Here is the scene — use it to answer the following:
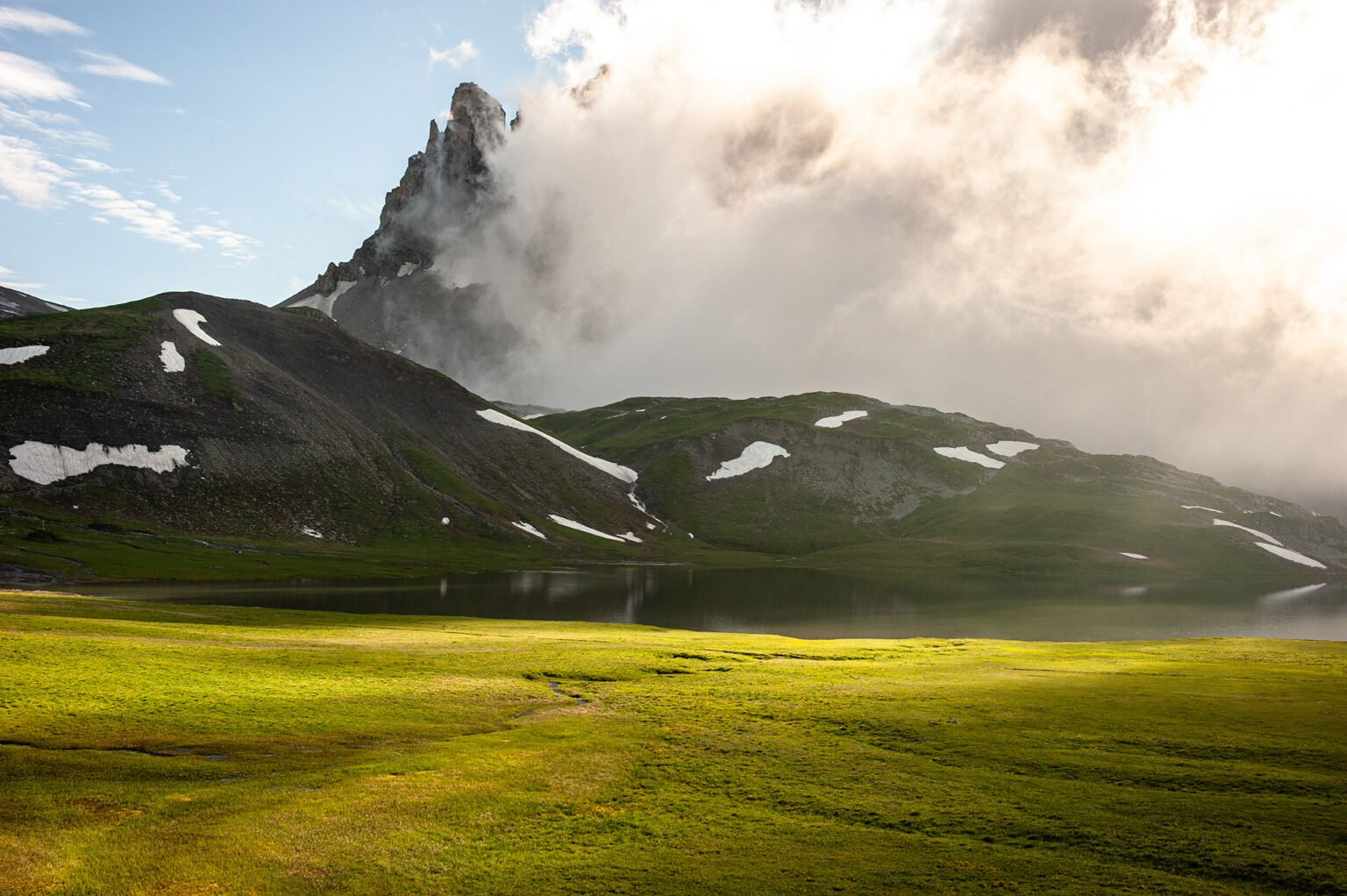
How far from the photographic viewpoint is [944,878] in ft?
54.3

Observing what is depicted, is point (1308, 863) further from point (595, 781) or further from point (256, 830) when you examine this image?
point (256, 830)

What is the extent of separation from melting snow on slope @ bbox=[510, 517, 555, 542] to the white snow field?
66476 mm

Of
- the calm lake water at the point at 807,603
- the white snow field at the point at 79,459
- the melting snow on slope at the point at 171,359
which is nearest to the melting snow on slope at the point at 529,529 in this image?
the calm lake water at the point at 807,603

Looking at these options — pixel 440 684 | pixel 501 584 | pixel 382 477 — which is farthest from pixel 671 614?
pixel 382 477

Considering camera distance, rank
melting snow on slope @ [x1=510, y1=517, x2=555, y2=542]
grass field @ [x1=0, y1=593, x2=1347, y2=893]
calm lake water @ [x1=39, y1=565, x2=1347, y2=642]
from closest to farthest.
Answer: grass field @ [x1=0, y1=593, x2=1347, y2=893], calm lake water @ [x1=39, y1=565, x2=1347, y2=642], melting snow on slope @ [x1=510, y1=517, x2=555, y2=542]

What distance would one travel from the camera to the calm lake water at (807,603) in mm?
85500

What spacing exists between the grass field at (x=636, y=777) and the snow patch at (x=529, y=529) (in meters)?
144

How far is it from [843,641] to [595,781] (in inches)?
1792

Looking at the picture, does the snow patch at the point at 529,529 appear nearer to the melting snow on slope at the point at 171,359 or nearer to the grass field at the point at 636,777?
the melting snow on slope at the point at 171,359

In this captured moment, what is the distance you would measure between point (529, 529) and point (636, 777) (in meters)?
169

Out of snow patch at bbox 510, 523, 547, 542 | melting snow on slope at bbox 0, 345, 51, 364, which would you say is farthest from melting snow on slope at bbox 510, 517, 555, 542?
melting snow on slope at bbox 0, 345, 51, 364

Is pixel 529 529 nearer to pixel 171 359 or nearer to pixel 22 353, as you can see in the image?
pixel 171 359

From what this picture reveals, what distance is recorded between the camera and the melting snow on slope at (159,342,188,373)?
A: 172500 millimetres

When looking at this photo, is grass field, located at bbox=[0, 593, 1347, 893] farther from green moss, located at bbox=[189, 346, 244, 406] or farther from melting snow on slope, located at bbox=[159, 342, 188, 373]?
melting snow on slope, located at bbox=[159, 342, 188, 373]
